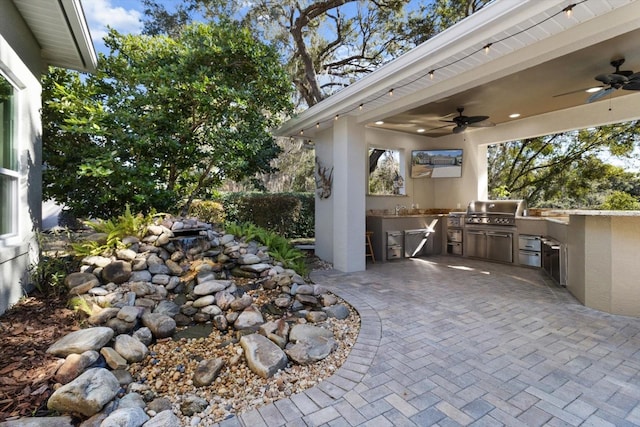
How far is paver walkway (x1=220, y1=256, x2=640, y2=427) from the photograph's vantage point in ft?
6.42

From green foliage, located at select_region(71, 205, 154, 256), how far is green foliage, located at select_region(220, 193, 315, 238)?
3754 mm

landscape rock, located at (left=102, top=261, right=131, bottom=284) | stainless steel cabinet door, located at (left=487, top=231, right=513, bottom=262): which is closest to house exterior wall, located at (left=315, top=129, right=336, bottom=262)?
stainless steel cabinet door, located at (left=487, top=231, right=513, bottom=262)

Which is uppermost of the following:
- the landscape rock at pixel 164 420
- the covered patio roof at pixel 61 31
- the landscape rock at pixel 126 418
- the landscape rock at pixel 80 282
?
the covered patio roof at pixel 61 31

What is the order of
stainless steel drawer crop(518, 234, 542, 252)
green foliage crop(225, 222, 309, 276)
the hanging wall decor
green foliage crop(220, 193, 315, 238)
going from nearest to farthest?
green foliage crop(225, 222, 309, 276)
stainless steel drawer crop(518, 234, 542, 252)
the hanging wall decor
green foliage crop(220, 193, 315, 238)

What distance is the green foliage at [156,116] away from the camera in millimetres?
4738

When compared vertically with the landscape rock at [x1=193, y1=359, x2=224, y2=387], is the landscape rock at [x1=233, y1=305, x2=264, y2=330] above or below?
above

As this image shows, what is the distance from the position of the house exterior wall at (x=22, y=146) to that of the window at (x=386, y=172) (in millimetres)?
6230

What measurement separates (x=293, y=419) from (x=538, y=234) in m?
6.24

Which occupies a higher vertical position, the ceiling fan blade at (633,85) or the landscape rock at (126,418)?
the ceiling fan blade at (633,85)

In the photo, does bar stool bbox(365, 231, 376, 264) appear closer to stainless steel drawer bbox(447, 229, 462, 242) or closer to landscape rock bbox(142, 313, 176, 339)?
stainless steel drawer bbox(447, 229, 462, 242)

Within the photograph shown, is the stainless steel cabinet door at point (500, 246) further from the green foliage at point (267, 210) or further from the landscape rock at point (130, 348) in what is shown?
the landscape rock at point (130, 348)

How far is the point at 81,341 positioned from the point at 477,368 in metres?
3.18

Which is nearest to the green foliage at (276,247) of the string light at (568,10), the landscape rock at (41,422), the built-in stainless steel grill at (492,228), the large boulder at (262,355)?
the large boulder at (262,355)

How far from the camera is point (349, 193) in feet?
18.7
